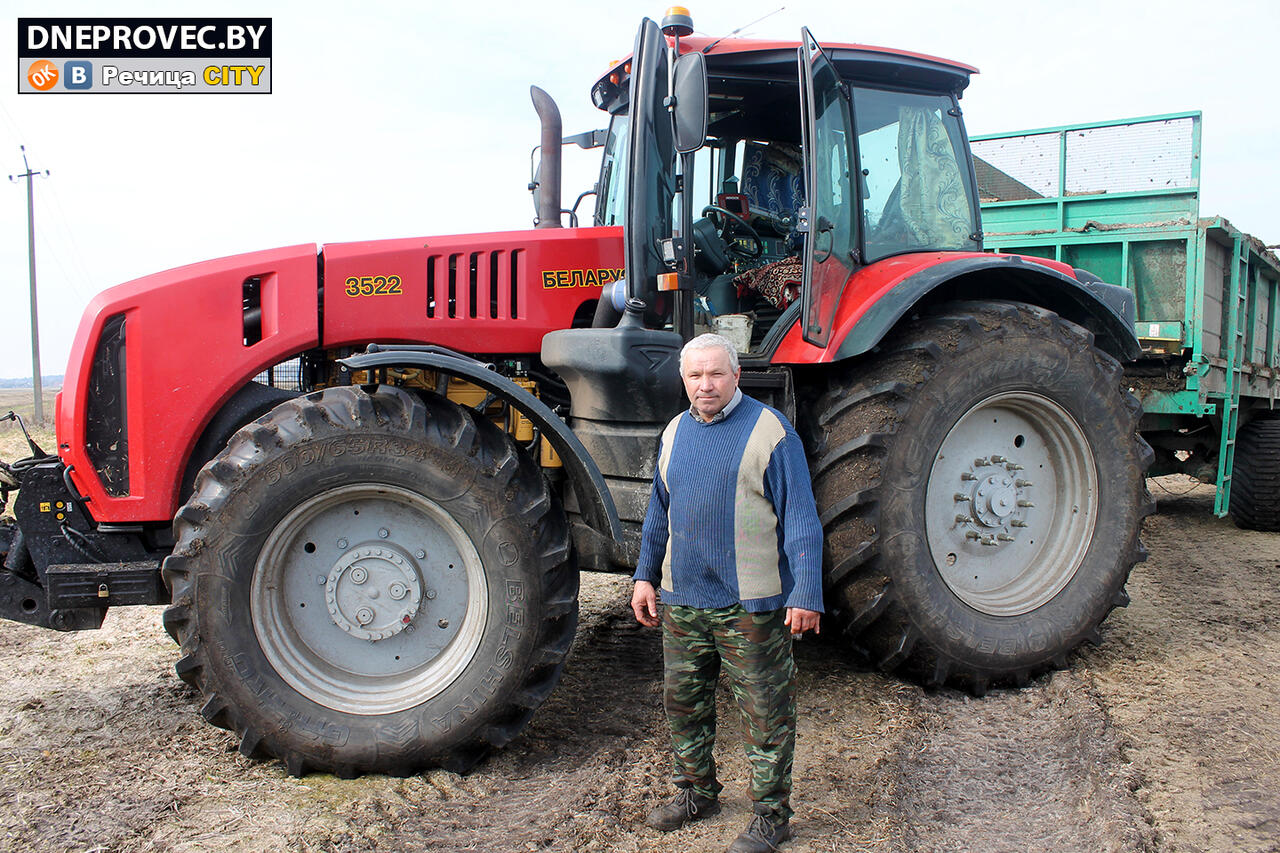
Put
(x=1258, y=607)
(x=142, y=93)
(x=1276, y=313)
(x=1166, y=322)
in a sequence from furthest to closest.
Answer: (x=1276, y=313) → (x=142, y=93) → (x=1166, y=322) → (x=1258, y=607)

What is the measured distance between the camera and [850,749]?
3.33 metres

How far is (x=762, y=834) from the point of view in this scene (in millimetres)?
2648

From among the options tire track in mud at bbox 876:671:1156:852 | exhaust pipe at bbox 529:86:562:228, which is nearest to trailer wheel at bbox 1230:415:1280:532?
tire track in mud at bbox 876:671:1156:852

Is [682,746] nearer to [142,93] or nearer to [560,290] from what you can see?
[560,290]

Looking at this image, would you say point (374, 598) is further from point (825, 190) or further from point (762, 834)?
point (825, 190)

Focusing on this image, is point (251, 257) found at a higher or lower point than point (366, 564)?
higher

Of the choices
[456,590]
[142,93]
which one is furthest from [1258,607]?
[142,93]

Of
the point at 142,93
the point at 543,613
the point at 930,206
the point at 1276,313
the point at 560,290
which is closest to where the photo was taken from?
the point at 543,613

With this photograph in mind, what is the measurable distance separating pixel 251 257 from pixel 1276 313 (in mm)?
8647

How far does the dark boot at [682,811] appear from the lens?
109 inches

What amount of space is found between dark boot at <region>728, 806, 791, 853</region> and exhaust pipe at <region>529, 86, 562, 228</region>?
2790 mm

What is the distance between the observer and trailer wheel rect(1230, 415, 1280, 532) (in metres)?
7.34

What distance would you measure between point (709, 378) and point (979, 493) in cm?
191

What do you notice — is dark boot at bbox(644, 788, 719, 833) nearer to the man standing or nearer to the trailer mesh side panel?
the man standing
